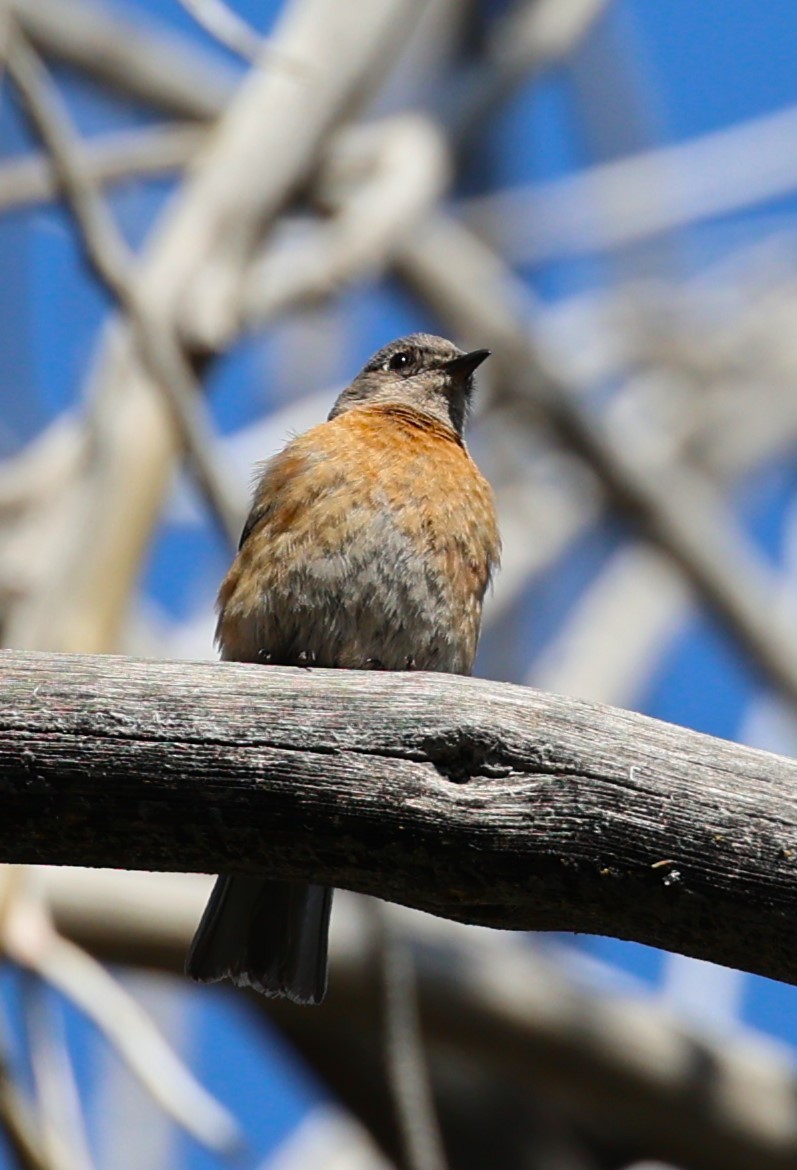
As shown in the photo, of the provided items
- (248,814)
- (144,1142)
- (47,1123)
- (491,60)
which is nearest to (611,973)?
(144,1142)

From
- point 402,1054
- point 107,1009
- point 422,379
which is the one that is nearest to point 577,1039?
point 402,1054

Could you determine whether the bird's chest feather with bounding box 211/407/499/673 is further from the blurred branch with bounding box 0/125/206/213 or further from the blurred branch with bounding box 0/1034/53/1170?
the blurred branch with bounding box 0/125/206/213

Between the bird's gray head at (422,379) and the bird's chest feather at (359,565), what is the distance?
0.94m

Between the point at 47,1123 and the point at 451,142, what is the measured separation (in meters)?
6.08

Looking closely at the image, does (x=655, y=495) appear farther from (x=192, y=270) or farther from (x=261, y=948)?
(x=261, y=948)

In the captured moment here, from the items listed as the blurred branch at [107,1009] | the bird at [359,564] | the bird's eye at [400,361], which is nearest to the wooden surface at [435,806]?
the bird at [359,564]

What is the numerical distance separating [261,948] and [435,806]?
154 cm

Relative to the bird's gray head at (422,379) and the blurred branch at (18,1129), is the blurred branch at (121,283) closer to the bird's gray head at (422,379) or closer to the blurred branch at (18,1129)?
the bird's gray head at (422,379)

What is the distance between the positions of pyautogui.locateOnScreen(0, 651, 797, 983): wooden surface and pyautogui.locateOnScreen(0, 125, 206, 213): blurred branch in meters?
4.91

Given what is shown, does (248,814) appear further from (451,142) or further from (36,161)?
(451,142)

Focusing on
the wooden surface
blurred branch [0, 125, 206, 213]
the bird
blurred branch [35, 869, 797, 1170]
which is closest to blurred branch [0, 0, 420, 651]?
blurred branch [0, 125, 206, 213]

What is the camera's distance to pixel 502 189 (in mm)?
13648

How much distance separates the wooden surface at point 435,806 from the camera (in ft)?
10.5

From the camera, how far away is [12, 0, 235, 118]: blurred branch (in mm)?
10438
